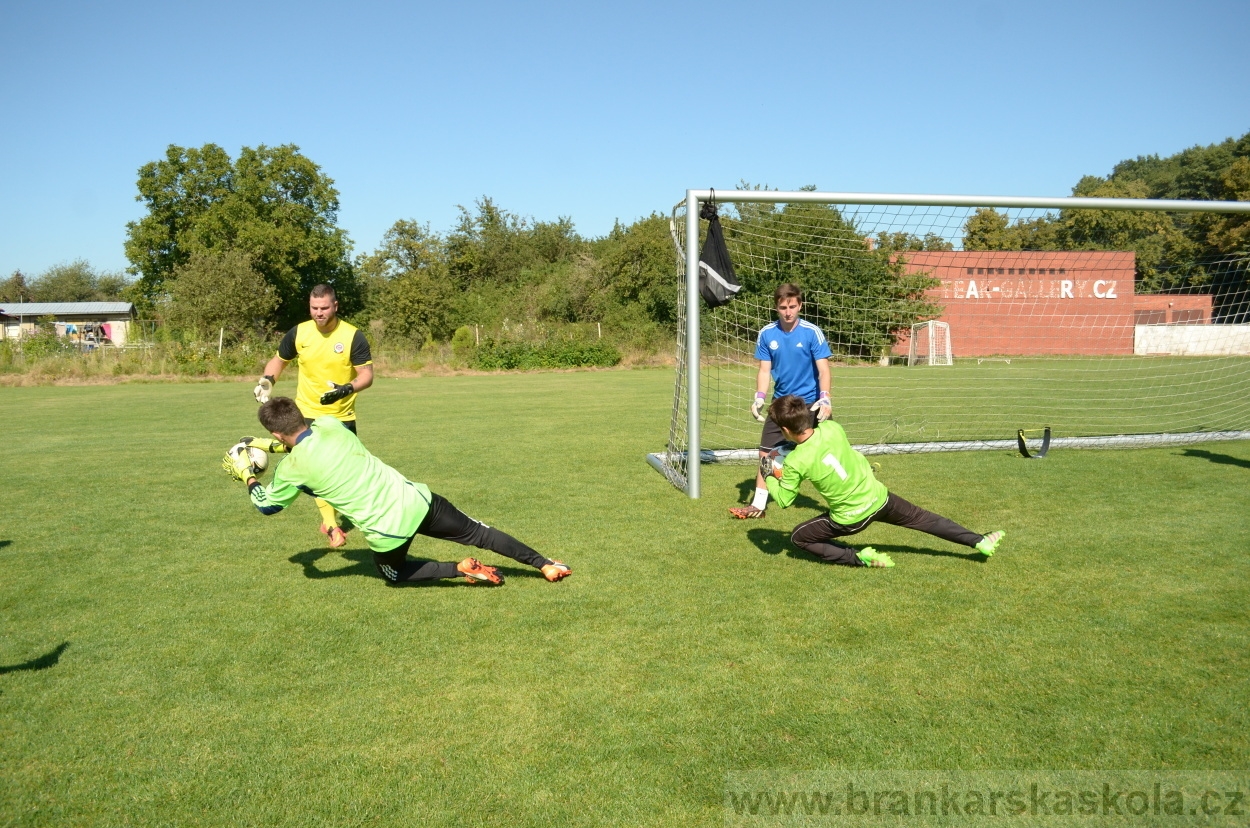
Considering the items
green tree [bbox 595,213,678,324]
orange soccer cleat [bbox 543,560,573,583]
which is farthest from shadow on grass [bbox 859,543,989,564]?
green tree [bbox 595,213,678,324]

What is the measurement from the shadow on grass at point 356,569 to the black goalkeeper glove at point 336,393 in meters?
1.24

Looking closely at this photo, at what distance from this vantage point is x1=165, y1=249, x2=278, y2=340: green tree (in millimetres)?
39094

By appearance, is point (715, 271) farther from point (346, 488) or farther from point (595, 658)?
point (595, 658)

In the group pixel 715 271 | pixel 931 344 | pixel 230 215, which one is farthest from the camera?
pixel 230 215

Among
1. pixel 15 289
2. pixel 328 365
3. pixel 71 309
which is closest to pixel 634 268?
pixel 328 365

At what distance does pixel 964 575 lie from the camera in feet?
19.2

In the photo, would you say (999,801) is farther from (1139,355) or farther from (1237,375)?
(1237,375)

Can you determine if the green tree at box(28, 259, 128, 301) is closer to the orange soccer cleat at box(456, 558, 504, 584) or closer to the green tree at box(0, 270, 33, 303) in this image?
the green tree at box(0, 270, 33, 303)

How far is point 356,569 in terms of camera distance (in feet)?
20.7

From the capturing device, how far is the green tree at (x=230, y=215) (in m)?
50.3

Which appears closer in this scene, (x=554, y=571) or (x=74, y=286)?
(x=554, y=571)

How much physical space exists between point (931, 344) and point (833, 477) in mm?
15717

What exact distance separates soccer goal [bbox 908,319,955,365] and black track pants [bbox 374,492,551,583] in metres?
13.0

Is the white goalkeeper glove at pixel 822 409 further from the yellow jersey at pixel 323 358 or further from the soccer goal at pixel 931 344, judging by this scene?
the soccer goal at pixel 931 344
